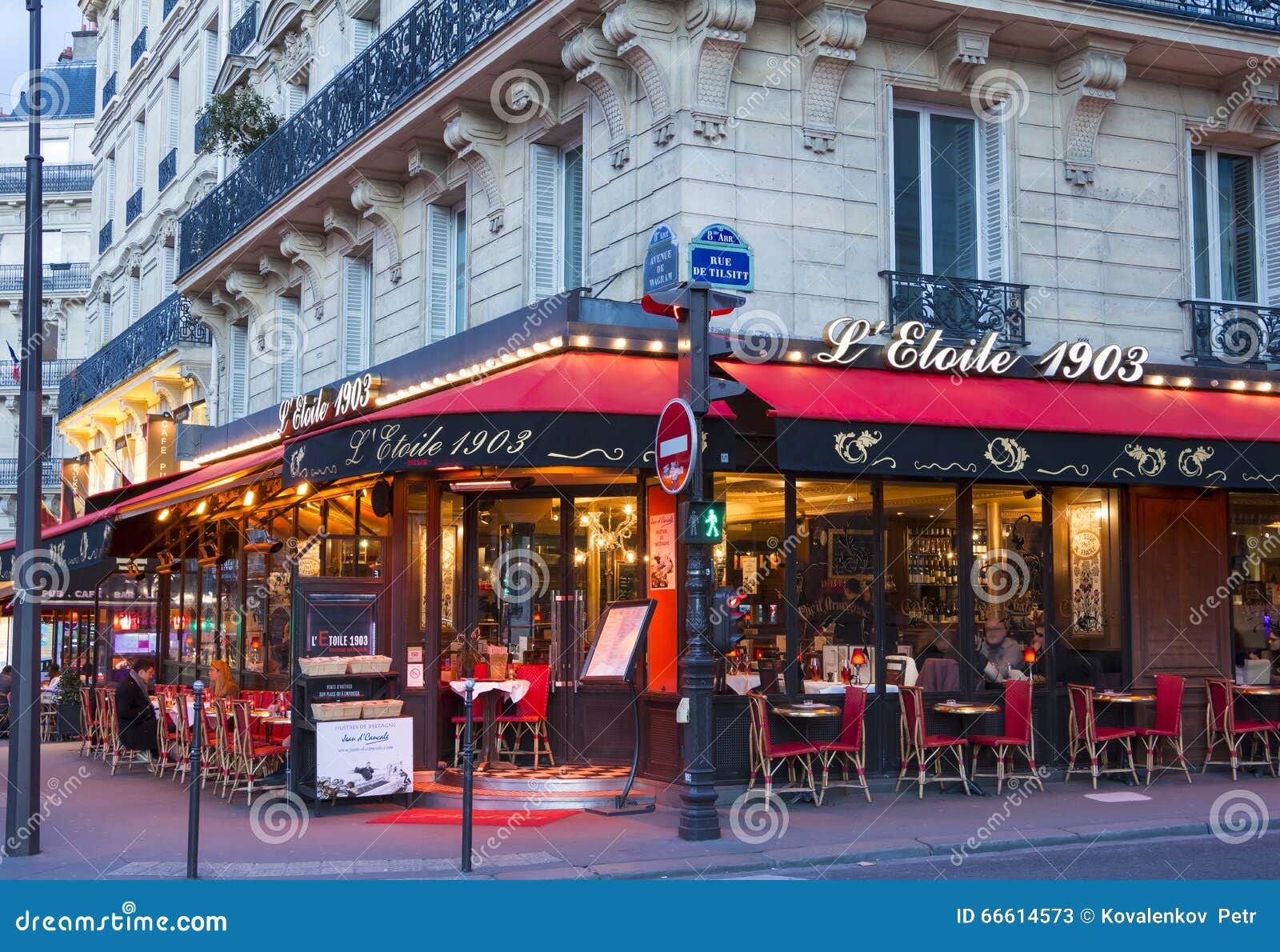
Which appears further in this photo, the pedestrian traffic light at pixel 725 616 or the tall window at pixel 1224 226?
the tall window at pixel 1224 226

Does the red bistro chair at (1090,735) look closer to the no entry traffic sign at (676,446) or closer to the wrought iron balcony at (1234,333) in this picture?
the wrought iron balcony at (1234,333)

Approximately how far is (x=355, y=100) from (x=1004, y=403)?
27.4ft

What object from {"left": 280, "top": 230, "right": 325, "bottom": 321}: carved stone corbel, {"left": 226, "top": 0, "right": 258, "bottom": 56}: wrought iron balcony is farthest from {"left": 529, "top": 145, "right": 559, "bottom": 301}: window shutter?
{"left": 226, "top": 0, "right": 258, "bottom": 56}: wrought iron balcony

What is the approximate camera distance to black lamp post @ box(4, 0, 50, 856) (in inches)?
380

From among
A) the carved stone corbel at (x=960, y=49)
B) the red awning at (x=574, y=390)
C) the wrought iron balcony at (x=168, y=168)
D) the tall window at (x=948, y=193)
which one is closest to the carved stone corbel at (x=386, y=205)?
the red awning at (x=574, y=390)

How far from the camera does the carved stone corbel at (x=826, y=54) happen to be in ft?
40.9

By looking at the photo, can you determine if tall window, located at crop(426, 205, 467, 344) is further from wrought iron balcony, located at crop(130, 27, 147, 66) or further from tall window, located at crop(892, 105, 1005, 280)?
wrought iron balcony, located at crop(130, 27, 147, 66)

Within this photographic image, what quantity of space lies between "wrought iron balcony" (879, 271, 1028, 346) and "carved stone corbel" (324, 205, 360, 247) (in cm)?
762

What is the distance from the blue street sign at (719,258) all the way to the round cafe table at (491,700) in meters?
4.20

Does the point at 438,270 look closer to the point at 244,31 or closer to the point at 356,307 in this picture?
the point at 356,307

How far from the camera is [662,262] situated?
1126cm

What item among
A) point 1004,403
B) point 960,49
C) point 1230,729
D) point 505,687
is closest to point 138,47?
point 960,49

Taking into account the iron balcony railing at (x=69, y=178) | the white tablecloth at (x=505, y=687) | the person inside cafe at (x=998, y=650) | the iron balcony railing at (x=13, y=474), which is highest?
the iron balcony railing at (x=69, y=178)

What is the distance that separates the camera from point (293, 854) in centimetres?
977
